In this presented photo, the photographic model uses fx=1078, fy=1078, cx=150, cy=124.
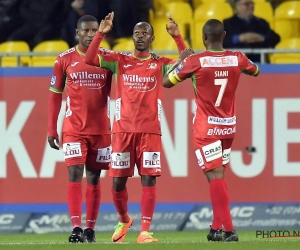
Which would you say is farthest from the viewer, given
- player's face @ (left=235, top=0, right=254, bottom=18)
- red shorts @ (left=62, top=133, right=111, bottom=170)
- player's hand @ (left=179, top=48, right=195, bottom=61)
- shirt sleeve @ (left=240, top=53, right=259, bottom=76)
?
player's face @ (left=235, top=0, right=254, bottom=18)

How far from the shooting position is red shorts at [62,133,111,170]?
36.8 ft

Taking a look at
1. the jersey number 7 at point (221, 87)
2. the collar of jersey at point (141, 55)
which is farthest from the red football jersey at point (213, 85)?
the collar of jersey at point (141, 55)

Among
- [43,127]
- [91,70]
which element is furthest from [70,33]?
[91,70]

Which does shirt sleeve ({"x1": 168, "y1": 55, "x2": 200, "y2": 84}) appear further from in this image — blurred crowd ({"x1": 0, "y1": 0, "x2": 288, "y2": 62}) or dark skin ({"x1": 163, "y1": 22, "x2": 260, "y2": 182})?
blurred crowd ({"x1": 0, "y1": 0, "x2": 288, "y2": 62})

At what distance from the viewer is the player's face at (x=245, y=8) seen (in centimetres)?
1450

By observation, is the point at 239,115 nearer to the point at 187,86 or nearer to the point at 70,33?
the point at 187,86

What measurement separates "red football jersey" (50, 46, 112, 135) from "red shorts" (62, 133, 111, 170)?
68 mm

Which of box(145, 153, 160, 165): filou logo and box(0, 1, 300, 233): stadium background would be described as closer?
box(145, 153, 160, 165): filou logo

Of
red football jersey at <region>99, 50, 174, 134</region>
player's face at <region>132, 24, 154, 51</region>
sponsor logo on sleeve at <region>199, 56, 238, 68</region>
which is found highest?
player's face at <region>132, 24, 154, 51</region>

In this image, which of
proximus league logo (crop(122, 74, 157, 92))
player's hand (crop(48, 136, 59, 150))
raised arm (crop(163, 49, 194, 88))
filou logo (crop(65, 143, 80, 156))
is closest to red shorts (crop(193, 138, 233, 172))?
raised arm (crop(163, 49, 194, 88))

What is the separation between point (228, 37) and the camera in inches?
571

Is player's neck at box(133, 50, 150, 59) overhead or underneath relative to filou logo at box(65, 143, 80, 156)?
overhead

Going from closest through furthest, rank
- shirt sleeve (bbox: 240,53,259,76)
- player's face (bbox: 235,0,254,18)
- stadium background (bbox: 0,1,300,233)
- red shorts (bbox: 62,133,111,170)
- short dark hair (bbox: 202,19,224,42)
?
short dark hair (bbox: 202,19,224,42) → shirt sleeve (bbox: 240,53,259,76) → red shorts (bbox: 62,133,111,170) → stadium background (bbox: 0,1,300,233) → player's face (bbox: 235,0,254,18)

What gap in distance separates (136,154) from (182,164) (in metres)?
2.65
